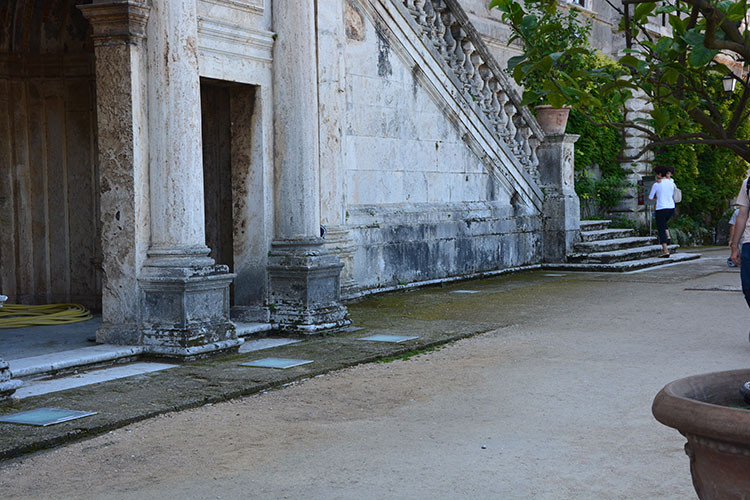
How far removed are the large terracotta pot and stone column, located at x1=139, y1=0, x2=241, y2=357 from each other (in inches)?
191

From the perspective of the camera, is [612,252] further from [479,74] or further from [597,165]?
[597,165]

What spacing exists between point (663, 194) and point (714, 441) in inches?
591

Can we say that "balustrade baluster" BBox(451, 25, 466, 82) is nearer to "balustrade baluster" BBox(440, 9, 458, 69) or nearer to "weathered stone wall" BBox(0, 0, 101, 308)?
"balustrade baluster" BBox(440, 9, 458, 69)

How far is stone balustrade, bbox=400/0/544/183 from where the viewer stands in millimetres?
12594

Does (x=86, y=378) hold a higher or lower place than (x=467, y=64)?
lower

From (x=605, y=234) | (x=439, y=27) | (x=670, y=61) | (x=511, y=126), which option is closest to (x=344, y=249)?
(x=439, y=27)

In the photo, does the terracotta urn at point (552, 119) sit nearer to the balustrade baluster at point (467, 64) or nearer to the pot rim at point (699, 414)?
the balustrade baluster at point (467, 64)

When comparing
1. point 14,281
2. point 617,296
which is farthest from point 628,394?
point 14,281

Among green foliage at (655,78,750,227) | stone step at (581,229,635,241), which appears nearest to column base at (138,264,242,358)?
stone step at (581,229,635,241)

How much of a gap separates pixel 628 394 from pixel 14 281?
6.70 m

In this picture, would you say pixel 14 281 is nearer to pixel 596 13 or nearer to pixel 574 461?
pixel 574 461

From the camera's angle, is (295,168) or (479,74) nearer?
(295,168)

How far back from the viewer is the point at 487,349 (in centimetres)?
777

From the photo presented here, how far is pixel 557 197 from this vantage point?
15.0 metres
